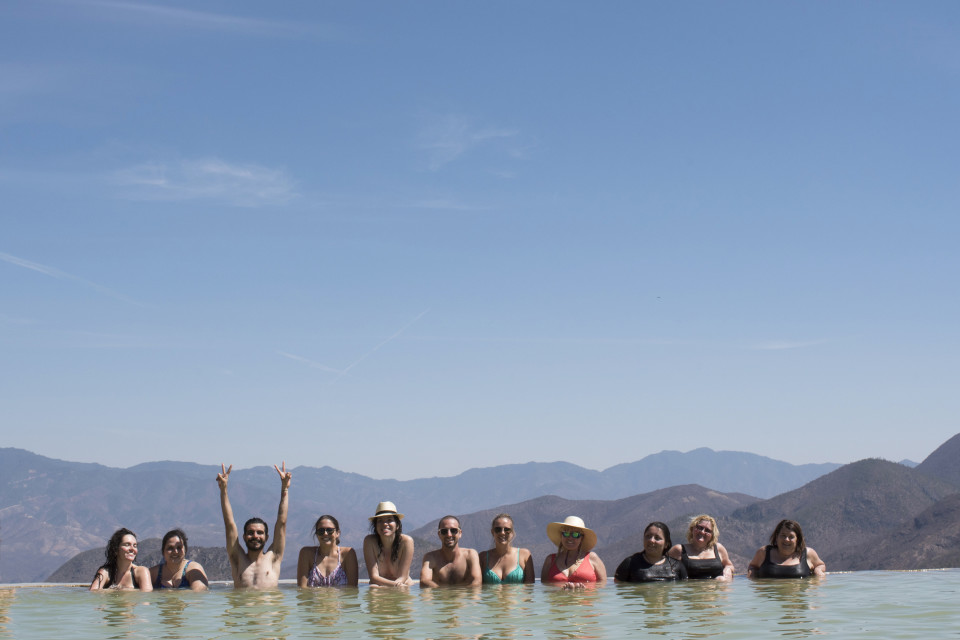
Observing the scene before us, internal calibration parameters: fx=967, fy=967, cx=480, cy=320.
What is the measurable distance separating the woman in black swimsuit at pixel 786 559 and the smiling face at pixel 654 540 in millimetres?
2518

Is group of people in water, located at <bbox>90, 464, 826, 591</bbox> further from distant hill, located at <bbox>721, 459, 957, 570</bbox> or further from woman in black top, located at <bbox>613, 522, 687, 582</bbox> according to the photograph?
distant hill, located at <bbox>721, 459, 957, 570</bbox>

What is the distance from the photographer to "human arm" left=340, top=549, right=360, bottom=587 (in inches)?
664

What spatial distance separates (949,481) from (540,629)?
7345 inches

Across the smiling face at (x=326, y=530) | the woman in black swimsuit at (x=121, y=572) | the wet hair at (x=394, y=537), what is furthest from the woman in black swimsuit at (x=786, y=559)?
the woman in black swimsuit at (x=121, y=572)

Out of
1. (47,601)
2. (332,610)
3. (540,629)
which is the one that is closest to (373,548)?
(332,610)

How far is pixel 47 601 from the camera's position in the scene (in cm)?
1756

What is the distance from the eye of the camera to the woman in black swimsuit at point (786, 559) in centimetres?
1783

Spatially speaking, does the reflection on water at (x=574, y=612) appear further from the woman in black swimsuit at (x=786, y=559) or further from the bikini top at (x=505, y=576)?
the woman in black swimsuit at (x=786, y=559)

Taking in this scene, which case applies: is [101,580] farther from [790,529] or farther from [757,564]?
[790,529]

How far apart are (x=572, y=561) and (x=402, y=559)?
3031mm

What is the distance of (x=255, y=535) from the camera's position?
16047 mm

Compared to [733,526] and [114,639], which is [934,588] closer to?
[114,639]

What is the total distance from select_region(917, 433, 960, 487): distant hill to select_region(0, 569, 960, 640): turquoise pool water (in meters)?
181

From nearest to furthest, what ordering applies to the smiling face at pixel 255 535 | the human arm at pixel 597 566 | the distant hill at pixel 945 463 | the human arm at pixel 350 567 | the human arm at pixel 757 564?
1. the smiling face at pixel 255 535
2. the human arm at pixel 350 567
3. the human arm at pixel 597 566
4. the human arm at pixel 757 564
5. the distant hill at pixel 945 463
